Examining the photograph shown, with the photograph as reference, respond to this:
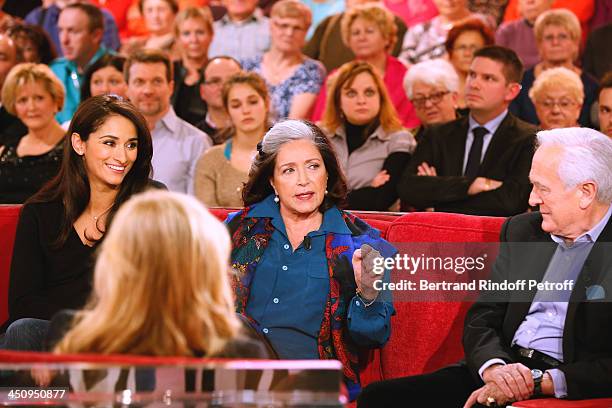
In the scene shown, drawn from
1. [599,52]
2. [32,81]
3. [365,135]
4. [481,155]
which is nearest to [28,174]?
[32,81]

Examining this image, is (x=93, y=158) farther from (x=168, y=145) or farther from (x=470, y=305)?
(x=168, y=145)

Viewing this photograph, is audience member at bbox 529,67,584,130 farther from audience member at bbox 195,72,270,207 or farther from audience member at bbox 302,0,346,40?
audience member at bbox 302,0,346,40

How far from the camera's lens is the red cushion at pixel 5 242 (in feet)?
11.8

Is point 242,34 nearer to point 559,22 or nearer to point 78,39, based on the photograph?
point 78,39

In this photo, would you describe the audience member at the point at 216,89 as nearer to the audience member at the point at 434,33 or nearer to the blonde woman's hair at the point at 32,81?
the blonde woman's hair at the point at 32,81

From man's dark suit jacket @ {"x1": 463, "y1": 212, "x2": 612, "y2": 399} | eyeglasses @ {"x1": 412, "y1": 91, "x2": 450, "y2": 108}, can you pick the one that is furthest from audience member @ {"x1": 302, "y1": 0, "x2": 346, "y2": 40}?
man's dark suit jacket @ {"x1": 463, "y1": 212, "x2": 612, "y2": 399}

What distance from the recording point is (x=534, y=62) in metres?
6.18

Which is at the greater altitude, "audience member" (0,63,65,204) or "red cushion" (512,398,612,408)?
"audience member" (0,63,65,204)

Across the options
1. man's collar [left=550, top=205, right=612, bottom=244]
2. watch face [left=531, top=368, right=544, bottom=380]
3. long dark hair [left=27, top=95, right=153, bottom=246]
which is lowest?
watch face [left=531, top=368, right=544, bottom=380]

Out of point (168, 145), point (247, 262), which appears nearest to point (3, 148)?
point (168, 145)

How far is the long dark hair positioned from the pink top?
2322 millimetres

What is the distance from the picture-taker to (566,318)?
9.61ft

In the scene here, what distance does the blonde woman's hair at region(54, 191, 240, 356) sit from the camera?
1.87 m

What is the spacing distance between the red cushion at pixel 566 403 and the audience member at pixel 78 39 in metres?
4.35
